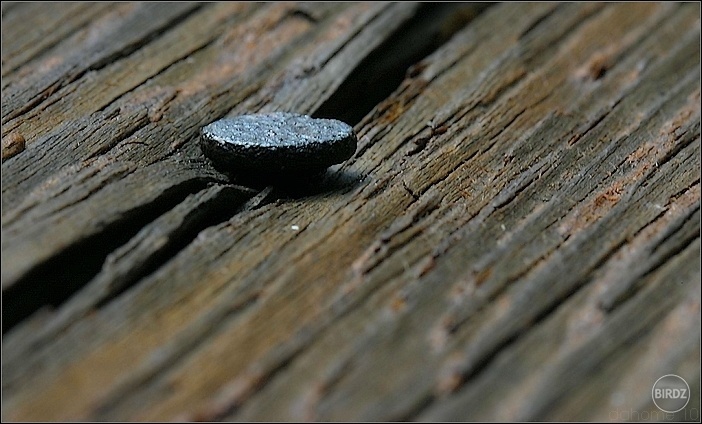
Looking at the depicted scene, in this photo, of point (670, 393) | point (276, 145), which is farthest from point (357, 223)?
point (670, 393)

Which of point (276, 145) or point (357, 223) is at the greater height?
point (276, 145)

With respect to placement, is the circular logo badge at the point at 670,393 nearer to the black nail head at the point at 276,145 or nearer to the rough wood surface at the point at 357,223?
the rough wood surface at the point at 357,223

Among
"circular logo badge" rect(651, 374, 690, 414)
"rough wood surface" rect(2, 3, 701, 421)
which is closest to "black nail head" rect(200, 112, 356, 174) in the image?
"rough wood surface" rect(2, 3, 701, 421)

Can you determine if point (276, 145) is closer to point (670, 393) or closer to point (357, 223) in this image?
point (357, 223)

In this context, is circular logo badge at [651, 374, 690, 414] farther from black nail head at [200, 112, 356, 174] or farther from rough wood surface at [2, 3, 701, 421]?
black nail head at [200, 112, 356, 174]

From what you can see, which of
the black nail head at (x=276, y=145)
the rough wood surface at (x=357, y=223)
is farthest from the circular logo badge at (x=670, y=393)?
the black nail head at (x=276, y=145)

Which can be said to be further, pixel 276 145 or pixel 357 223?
pixel 276 145
